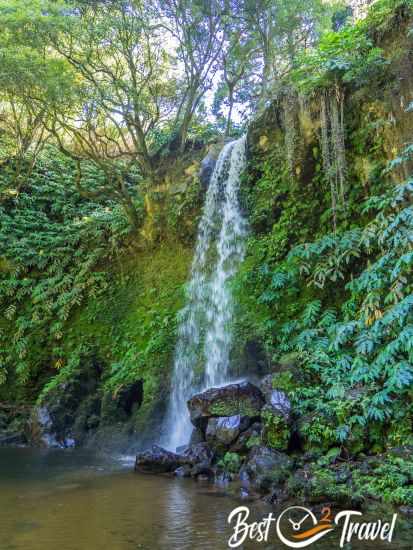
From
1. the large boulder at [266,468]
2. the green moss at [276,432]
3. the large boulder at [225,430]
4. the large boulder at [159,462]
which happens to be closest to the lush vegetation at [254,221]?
the green moss at [276,432]

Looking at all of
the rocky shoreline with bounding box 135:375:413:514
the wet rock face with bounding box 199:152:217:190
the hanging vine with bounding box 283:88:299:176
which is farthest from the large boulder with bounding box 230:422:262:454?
the wet rock face with bounding box 199:152:217:190

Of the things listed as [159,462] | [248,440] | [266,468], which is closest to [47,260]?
[159,462]

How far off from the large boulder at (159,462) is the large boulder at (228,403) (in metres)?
0.74

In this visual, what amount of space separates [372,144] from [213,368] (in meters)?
5.38

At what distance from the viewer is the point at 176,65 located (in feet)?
46.8

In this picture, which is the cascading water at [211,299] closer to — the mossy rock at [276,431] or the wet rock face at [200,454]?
the wet rock face at [200,454]

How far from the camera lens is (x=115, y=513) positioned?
17.6 feet

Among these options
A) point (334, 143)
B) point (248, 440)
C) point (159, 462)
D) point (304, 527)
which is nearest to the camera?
point (304, 527)

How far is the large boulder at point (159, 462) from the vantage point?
7488 millimetres

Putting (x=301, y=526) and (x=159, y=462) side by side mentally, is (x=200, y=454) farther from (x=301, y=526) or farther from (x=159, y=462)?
(x=301, y=526)

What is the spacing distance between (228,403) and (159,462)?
1.38 meters

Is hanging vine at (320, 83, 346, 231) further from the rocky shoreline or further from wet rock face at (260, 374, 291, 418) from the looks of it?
the rocky shoreline

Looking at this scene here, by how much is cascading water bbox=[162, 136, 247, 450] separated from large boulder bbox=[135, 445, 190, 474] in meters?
1.69

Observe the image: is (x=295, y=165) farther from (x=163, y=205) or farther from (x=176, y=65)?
(x=176, y=65)
